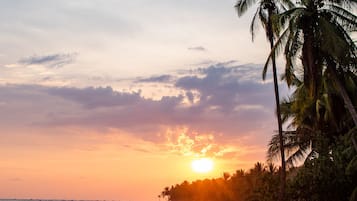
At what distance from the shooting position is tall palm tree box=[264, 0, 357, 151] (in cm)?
2542

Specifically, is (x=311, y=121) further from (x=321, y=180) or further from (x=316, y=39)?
(x=316, y=39)

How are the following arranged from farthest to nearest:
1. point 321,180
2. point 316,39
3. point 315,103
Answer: point 315,103, point 321,180, point 316,39

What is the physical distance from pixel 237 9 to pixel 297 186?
449 inches

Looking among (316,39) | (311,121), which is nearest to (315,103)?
(311,121)

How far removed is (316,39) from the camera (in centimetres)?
2575

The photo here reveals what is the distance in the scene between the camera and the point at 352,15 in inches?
1035

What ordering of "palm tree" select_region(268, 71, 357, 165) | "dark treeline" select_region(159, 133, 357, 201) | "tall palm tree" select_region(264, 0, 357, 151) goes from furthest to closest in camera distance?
"palm tree" select_region(268, 71, 357, 165) → "dark treeline" select_region(159, 133, 357, 201) → "tall palm tree" select_region(264, 0, 357, 151)

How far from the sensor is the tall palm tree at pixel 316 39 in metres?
25.4

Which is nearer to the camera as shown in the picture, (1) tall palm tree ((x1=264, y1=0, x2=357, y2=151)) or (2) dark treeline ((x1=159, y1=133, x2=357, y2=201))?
(1) tall palm tree ((x1=264, y1=0, x2=357, y2=151))

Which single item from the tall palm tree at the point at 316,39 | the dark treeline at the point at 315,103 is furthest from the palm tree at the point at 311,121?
the tall palm tree at the point at 316,39

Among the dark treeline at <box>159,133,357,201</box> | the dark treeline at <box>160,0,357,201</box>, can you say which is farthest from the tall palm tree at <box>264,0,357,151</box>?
the dark treeline at <box>159,133,357,201</box>

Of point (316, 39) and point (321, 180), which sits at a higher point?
point (316, 39)

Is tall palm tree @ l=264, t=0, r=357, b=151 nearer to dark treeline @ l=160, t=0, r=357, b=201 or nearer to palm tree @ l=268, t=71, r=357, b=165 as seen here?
dark treeline @ l=160, t=0, r=357, b=201

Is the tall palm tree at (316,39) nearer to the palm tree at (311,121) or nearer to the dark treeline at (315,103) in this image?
the dark treeline at (315,103)
